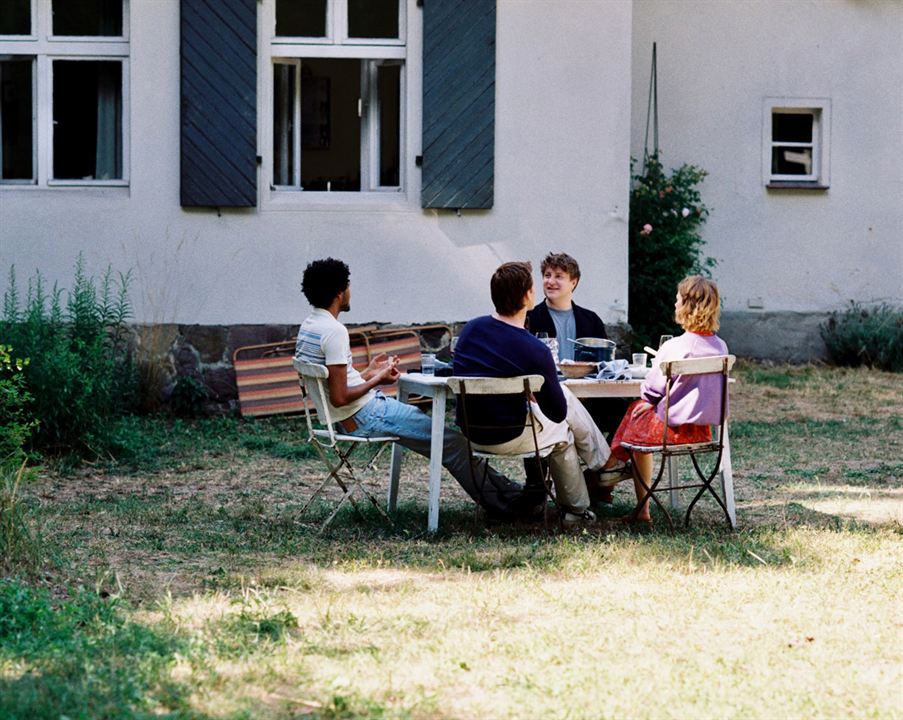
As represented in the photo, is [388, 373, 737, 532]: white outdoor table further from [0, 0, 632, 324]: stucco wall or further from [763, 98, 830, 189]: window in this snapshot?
[763, 98, 830, 189]: window

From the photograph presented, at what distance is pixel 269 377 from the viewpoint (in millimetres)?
10789

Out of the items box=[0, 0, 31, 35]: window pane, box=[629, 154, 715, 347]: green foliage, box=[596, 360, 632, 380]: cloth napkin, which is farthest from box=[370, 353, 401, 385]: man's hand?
box=[629, 154, 715, 347]: green foliage

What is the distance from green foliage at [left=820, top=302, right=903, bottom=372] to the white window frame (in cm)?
514

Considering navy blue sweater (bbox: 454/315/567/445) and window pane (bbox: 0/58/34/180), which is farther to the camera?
window pane (bbox: 0/58/34/180)

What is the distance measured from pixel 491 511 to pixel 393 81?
4842mm

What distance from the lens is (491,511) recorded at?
7.07 m

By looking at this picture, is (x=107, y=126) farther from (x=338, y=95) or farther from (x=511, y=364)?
(x=511, y=364)

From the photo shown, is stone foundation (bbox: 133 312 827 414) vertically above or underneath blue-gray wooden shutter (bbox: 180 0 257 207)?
underneath

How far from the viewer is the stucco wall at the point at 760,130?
1397 centimetres

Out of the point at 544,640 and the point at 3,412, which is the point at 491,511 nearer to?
the point at 544,640

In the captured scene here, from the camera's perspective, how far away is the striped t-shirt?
6.69 m

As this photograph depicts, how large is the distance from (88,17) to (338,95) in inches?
75.4

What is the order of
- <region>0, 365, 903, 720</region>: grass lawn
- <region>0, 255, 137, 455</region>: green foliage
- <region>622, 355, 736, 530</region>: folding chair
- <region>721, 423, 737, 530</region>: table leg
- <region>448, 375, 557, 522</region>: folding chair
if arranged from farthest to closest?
<region>0, 255, 137, 455</region>: green foliage
<region>721, 423, 737, 530</region>: table leg
<region>622, 355, 736, 530</region>: folding chair
<region>448, 375, 557, 522</region>: folding chair
<region>0, 365, 903, 720</region>: grass lawn

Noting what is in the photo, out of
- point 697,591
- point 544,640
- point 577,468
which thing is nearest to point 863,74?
point 577,468
